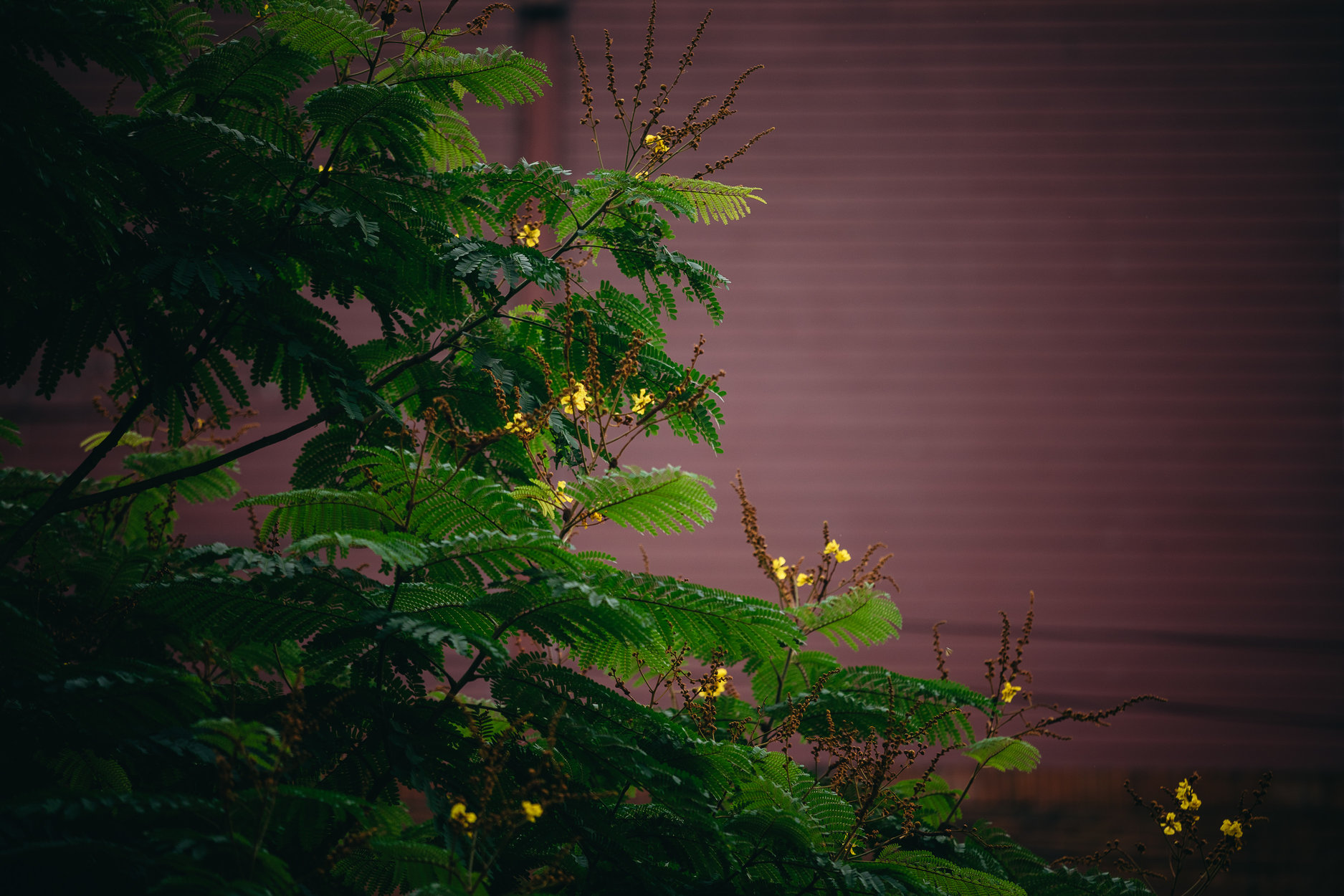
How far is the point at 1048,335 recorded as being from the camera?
610cm

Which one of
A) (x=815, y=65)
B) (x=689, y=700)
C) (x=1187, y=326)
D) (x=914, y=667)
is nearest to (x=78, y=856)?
(x=689, y=700)

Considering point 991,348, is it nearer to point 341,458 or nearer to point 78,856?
point 341,458

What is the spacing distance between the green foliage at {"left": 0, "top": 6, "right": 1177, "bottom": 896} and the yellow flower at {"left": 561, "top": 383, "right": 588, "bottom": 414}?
1cm

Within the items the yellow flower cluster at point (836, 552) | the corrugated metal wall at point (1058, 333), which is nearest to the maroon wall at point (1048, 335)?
the corrugated metal wall at point (1058, 333)

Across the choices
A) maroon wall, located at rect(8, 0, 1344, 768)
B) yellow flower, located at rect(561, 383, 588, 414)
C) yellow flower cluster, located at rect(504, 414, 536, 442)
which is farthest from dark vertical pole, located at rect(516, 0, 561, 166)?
yellow flower cluster, located at rect(504, 414, 536, 442)

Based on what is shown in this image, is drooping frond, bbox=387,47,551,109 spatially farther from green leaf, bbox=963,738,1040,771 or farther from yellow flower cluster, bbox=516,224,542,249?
green leaf, bbox=963,738,1040,771

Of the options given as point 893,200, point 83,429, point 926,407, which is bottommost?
point 83,429

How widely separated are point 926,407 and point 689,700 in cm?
470

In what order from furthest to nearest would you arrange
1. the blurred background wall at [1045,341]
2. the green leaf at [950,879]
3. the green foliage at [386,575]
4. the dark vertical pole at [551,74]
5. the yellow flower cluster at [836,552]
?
the dark vertical pole at [551,74] → the blurred background wall at [1045,341] → the yellow flower cluster at [836,552] → the green leaf at [950,879] → the green foliage at [386,575]

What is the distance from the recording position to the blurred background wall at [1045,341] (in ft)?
18.9

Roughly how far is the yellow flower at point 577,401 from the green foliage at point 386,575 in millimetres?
13

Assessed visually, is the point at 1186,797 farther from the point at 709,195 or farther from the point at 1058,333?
the point at 1058,333

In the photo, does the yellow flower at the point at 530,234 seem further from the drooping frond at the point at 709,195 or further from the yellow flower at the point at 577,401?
the yellow flower at the point at 577,401

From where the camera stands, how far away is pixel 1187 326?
→ 5.96 m
